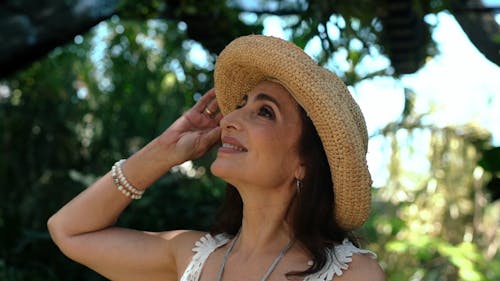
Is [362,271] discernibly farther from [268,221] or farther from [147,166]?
[147,166]

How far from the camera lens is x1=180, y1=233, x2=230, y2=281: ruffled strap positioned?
2656 millimetres

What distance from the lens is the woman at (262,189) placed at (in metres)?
2.47

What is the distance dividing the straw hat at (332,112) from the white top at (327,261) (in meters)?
0.10

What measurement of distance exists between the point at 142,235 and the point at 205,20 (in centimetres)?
256

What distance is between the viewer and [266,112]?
2.60m

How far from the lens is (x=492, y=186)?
10.8 ft

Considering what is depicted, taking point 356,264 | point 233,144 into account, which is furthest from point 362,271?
point 233,144

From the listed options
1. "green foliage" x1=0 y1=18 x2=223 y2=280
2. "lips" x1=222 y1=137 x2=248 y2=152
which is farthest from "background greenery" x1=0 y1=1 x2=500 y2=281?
"lips" x1=222 y1=137 x2=248 y2=152

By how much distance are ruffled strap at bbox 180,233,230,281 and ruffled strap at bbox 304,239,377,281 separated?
0.38 metres

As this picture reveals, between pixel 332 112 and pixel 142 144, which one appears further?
pixel 142 144

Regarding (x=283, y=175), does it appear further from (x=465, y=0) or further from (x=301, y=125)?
(x=465, y=0)

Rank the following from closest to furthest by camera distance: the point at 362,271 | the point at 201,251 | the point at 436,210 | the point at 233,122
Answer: the point at 362,271 → the point at 233,122 → the point at 201,251 → the point at 436,210

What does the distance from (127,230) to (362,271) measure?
845 mm

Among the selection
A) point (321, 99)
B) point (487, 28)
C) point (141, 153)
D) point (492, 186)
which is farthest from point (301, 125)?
point (487, 28)
